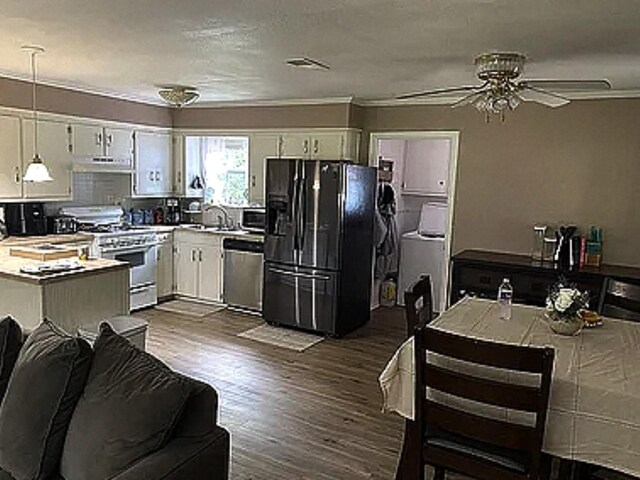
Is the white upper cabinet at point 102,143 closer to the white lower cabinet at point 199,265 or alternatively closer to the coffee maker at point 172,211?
the coffee maker at point 172,211

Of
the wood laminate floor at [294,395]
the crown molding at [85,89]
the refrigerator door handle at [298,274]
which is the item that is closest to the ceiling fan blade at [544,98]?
the wood laminate floor at [294,395]

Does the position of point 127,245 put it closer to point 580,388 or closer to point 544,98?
point 544,98

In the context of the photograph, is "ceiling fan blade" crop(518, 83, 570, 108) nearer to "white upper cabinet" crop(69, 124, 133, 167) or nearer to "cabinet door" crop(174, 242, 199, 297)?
"cabinet door" crop(174, 242, 199, 297)

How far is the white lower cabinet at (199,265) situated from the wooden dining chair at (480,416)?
14.1ft

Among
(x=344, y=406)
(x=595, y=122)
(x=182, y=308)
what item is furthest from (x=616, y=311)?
(x=182, y=308)

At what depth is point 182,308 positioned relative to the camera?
625 centimetres

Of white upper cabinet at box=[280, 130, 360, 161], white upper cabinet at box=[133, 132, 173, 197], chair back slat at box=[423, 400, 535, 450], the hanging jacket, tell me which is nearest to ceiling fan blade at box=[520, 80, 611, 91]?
chair back slat at box=[423, 400, 535, 450]

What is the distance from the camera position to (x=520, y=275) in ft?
15.3

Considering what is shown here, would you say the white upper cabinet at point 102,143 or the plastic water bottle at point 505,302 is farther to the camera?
the white upper cabinet at point 102,143

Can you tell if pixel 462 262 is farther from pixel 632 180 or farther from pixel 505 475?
pixel 505 475

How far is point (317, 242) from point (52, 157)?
108 inches

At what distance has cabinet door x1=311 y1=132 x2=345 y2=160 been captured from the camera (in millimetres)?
5746

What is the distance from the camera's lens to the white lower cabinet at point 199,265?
20.7ft

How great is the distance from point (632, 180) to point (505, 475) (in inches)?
139
